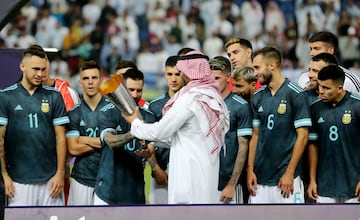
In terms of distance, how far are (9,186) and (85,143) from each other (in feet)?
2.69

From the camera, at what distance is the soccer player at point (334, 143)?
1134 cm

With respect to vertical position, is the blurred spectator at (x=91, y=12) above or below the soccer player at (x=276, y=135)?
above

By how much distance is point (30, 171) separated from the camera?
38.8 feet

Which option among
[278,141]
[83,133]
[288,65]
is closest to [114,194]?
[83,133]

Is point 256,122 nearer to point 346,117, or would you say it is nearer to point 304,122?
point 304,122

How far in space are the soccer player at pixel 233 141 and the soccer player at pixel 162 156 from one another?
1.24ft

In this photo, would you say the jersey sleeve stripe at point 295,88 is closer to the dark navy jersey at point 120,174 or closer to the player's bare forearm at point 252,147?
the player's bare forearm at point 252,147

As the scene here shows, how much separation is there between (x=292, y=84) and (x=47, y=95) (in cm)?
233

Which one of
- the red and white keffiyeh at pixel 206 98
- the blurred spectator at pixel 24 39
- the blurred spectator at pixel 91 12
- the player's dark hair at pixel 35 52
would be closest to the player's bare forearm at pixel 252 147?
the red and white keffiyeh at pixel 206 98

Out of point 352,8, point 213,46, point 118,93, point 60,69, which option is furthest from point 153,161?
point 352,8

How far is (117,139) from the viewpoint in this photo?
11.2 meters

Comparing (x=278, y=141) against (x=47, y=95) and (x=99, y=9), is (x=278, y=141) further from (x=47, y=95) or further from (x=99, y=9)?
(x=99, y=9)

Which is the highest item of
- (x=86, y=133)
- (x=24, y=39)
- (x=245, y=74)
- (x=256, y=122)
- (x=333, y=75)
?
(x=24, y=39)

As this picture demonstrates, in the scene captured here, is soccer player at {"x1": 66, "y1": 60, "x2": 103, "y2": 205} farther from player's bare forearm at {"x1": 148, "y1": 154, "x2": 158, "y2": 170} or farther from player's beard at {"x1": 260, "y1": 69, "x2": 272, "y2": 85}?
player's beard at {"x1": 260, "y1": 69, "x2": 272, "y2": 85}
